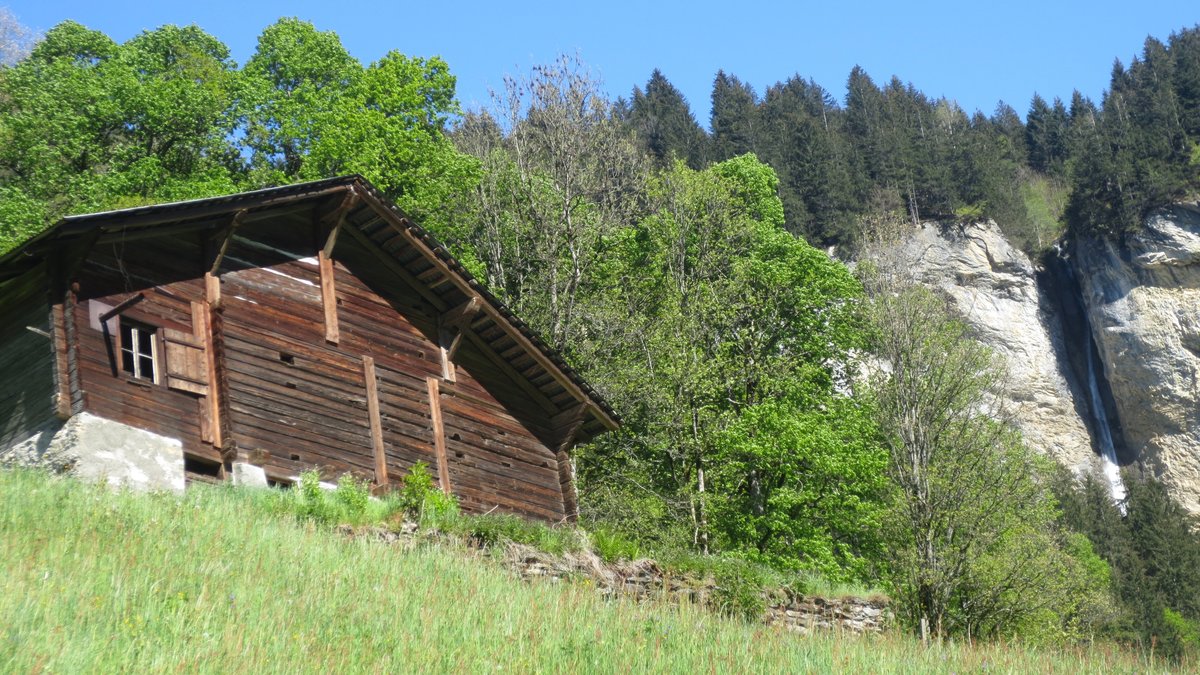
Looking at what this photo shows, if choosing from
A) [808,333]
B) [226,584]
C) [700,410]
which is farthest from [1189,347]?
[226,584]

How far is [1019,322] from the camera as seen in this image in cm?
8944

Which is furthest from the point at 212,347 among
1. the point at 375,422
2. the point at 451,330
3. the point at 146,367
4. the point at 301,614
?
the point at 301,614

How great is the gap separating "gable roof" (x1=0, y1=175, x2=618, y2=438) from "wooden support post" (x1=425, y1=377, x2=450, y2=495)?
148 cm

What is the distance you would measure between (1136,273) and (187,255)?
74.8 metres

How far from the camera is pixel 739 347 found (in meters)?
37.8

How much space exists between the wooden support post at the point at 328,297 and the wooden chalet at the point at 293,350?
1.6 inches

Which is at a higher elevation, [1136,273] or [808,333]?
[1136,273]

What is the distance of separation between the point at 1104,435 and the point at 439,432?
228 ft

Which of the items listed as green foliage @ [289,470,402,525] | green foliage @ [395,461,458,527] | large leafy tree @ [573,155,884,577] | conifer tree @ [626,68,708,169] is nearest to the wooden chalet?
green foliage @ [289,470,402,525]

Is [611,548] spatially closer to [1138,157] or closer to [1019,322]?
[1019,322]

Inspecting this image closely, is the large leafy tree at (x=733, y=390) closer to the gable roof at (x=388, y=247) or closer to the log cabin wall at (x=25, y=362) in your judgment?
the gable roof at (x=388, y=247)

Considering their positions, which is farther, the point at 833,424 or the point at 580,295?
the point at 580,295

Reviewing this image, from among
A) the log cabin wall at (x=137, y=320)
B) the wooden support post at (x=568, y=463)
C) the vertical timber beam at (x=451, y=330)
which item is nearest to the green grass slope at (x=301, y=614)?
the log cabin wall at (x=137, y=320)

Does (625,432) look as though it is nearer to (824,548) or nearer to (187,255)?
(824,548)
